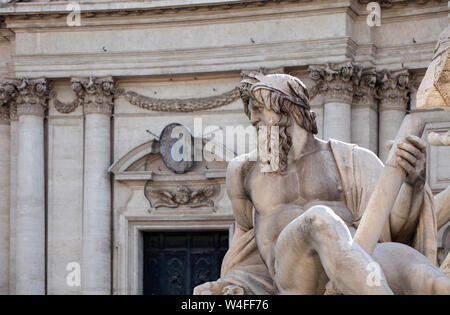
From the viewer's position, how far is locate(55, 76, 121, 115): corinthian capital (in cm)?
2423

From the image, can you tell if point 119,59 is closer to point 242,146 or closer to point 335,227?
point 242,146

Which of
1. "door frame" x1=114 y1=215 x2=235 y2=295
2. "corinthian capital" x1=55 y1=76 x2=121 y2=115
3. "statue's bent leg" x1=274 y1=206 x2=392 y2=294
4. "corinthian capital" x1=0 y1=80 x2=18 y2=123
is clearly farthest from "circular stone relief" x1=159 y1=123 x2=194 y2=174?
"statue's bent leg" x1=274 y1=206 x2=392 y2=294

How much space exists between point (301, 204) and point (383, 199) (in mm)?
739

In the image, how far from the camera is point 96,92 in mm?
24234

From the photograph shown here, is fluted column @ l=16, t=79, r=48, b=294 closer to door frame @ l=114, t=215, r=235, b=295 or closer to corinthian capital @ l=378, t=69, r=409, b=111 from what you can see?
door frame @ l=114, t=215, r=235, b=295

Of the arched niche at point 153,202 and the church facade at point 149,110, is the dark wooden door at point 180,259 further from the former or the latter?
the arched niche at point 153,202

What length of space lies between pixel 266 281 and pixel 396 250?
741 mm

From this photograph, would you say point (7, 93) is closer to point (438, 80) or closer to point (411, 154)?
Answer: point (438, 80)

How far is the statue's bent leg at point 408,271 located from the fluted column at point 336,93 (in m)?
18.2

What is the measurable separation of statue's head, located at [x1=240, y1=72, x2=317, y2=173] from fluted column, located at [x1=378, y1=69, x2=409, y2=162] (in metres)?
17.7

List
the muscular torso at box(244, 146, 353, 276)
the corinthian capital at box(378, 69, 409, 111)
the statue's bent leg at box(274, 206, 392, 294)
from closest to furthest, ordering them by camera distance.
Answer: the statue's bent leg at box(274, 206, 392, 294) < the muscular torso at box(244, 146, 353, 276) < the corinthian capital at box(378, 69, 409, 111)

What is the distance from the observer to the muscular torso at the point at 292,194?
5.11m

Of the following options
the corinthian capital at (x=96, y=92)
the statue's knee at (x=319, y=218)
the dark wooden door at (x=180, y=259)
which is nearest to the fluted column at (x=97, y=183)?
the corinthian capital at (x=96, y=92)

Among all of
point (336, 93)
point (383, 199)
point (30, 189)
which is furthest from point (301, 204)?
point (30, 189)
